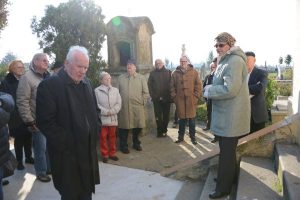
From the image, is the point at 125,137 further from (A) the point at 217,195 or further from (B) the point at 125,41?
(A) the point at 217,195

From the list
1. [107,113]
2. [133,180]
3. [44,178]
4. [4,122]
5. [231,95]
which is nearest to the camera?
[4,122]

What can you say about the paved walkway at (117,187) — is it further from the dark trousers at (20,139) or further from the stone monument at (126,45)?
the stone monument at (126,45)

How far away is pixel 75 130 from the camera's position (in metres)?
3.06

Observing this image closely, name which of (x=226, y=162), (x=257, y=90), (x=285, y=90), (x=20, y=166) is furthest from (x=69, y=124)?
(x=285, y=90)

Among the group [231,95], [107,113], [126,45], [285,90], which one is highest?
[126,45]

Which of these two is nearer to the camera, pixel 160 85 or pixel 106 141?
pixel 106 141

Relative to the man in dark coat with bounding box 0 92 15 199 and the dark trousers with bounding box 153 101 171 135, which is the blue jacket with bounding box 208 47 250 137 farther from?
the dark trousers with bounding box 153 101 171 135

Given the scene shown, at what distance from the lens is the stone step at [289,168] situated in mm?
3141

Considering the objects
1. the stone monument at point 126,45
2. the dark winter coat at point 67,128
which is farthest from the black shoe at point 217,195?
the stone monument at point 126,45

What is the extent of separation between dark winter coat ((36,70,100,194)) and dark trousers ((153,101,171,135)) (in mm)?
4925

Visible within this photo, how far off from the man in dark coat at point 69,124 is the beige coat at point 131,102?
142 inches

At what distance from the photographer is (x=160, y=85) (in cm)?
799

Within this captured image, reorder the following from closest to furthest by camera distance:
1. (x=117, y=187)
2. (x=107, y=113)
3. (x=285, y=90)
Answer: (x=117, y=187) < (x=107, y=113) < (x=285, y=90)

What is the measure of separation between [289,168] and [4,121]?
3.00m
